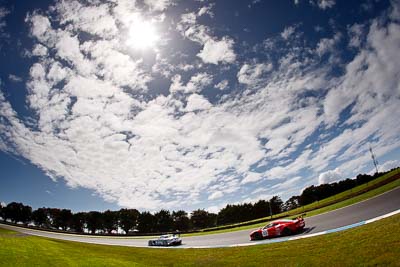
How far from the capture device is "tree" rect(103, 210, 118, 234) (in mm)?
100875

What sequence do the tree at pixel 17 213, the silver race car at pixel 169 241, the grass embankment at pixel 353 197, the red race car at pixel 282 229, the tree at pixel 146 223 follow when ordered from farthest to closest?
the tree at pixel 17 213, the tree at pixel 146 223, the grass embankment at pixel 353 197, the silver race car at pixel 169 241, the red race car at pixel 282 229

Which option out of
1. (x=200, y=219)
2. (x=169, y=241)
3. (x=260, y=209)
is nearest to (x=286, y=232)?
(x=169, y=241)

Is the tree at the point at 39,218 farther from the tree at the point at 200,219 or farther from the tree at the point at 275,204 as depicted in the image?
the tree at the point at 275,204

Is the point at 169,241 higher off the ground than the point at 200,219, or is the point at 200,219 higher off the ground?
the point at 169,241

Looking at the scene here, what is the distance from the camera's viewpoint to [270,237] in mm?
15922

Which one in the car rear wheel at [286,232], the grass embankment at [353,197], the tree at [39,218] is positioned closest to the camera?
the car rear wheel at [286,232]

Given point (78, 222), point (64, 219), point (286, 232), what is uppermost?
point (64, 219)

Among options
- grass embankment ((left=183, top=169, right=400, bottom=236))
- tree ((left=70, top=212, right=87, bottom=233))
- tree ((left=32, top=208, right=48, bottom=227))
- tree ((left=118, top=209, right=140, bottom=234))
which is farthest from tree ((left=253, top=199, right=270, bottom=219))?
tree ((left=32, top=208, right=48, bottom=227))

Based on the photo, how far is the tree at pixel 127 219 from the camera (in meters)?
101

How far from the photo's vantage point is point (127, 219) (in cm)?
A: 10094

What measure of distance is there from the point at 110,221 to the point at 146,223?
52.4 ft

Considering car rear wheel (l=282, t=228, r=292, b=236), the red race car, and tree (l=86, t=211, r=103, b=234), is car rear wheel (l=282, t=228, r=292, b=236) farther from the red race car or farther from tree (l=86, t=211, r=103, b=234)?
tree (l=86, t=211, r=103, b=234)

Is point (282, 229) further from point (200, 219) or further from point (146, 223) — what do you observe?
point (200, 219)

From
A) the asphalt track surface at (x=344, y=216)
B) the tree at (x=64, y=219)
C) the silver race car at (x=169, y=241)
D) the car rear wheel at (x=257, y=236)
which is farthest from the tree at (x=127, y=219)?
the car rear wheel at (x=257, y=236)
